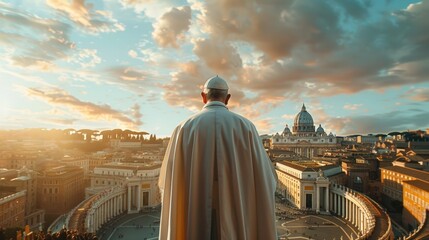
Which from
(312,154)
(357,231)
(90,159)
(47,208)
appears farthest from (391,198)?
(312,154)

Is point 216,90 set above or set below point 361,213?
above

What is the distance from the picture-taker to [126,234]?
130ft

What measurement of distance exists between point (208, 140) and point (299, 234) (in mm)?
38952

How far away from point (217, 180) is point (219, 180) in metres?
0.08

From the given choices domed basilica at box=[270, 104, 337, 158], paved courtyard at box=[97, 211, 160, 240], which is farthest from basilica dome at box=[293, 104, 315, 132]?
paved courtyard at box=[97, 211, 160, 240]

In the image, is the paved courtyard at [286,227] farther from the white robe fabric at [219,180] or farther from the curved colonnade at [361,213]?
the white robe fabric at [219,180]

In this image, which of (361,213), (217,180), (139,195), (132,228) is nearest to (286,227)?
→ (361,213)

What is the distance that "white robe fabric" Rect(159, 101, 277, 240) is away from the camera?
459cm

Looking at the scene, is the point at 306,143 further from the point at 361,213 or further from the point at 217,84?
the point at 217,84

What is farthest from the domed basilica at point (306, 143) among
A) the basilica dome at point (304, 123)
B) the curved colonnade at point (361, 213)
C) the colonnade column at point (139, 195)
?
the colonnade column at point (139, 195)

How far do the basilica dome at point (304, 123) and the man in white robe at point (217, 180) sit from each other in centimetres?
15964

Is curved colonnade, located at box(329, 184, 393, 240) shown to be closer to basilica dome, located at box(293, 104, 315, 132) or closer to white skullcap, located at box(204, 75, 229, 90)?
white skullcap, located at box(204, 75, 229, 90)

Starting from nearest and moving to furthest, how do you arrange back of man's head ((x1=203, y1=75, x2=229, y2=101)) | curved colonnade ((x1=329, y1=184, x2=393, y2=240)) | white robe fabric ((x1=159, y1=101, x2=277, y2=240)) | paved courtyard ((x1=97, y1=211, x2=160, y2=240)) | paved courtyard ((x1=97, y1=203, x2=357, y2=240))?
Result: white robe fabric ((x1=159, y1=101, x2=277, y2=240)) → back of man's head ((x1=203, y1=75, x2=229, y2=101)) → curved colonnade ((x1=329, y1=184, x2=393, y2=240)) → paved courtyard ((x1=97, y1=211, x2=160, y2=240)) → paved courtyard ((x1=97, y1=203, x2=357, y2=240))

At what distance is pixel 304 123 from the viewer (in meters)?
160
